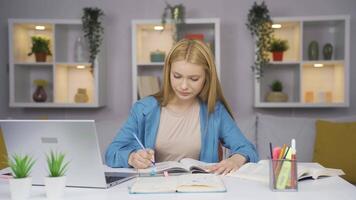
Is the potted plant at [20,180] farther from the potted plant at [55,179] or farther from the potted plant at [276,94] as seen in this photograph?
the potted plant at [276,94]

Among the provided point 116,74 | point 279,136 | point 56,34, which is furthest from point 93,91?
point 279,136

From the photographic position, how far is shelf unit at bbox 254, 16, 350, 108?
11.4ft

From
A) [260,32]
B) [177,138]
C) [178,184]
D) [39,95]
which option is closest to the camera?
[178,184]

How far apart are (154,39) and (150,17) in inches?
7.5

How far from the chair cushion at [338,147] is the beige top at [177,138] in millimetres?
1309

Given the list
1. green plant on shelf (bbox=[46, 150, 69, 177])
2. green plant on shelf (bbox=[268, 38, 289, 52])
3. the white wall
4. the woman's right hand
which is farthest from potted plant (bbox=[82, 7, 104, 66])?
green plant on shelf (bbox=[46, 150, 69, 177])

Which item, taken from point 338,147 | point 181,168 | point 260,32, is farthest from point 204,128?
point 260,32

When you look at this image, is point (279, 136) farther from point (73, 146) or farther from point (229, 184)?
point (73, 146)

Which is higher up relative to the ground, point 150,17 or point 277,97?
point 150,17

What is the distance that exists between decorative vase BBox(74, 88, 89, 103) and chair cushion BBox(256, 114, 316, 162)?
1407 mm

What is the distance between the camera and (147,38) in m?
3.79

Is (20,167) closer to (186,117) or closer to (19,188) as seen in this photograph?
(19,188)

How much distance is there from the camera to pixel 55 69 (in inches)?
142

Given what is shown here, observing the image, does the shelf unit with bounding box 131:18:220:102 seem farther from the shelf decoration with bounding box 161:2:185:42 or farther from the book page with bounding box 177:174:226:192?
the book page with bounding box 177:174:226:192
